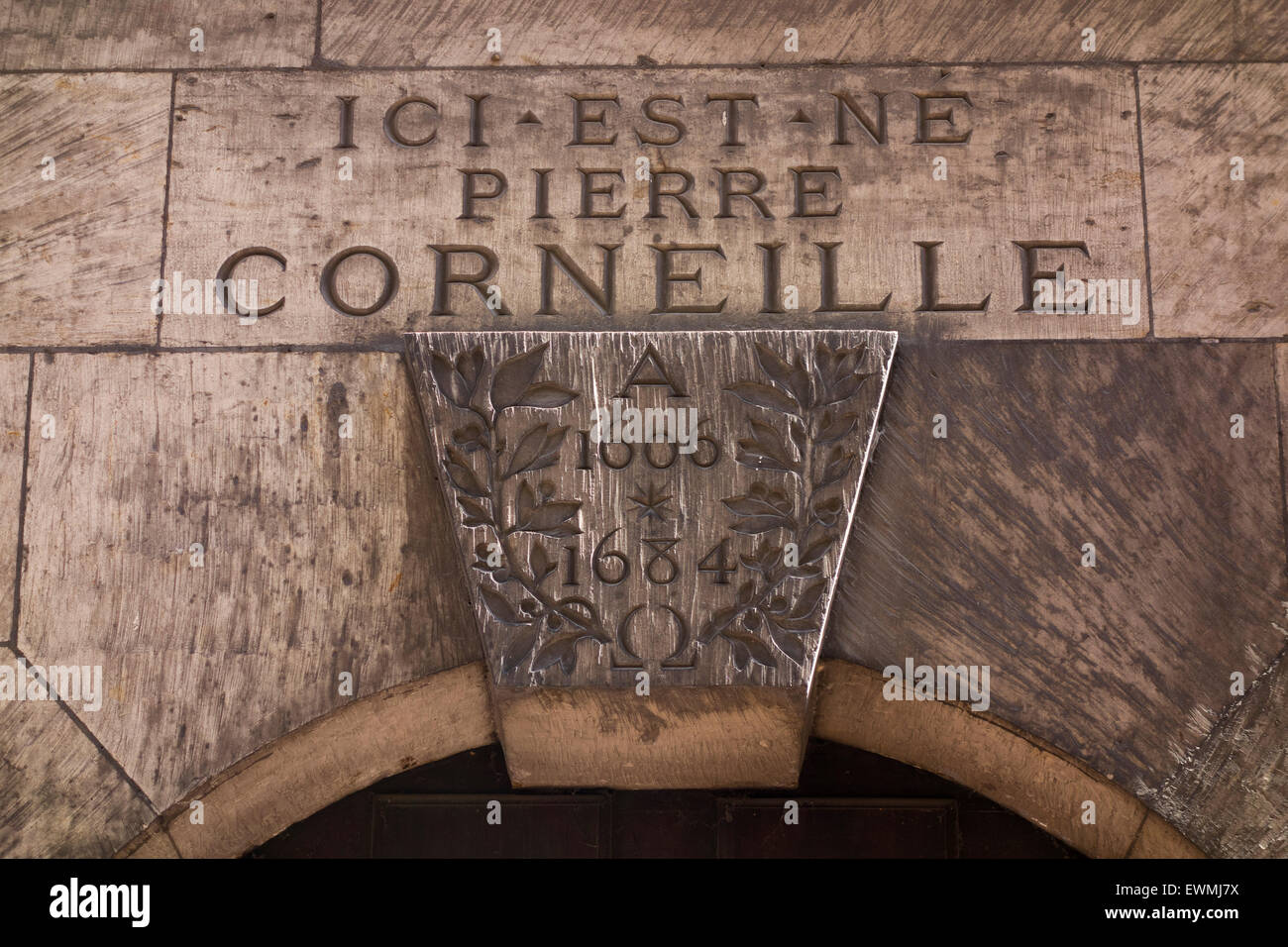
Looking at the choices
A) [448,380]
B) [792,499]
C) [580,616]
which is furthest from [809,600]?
[448,380]

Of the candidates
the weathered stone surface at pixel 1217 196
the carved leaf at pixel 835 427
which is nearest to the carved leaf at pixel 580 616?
the carved leaf at pixel 835 427

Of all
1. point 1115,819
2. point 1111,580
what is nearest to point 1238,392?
point 1111,580

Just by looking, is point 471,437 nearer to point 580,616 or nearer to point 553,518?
point 553,518

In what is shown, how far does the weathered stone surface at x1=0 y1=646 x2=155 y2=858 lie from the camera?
206cm

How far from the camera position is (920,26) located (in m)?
2.28

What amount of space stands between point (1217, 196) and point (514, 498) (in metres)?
1.56

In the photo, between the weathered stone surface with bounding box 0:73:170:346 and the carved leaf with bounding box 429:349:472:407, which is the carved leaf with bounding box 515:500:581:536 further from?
the weathered stone surface with bounding box 0:73:170:346

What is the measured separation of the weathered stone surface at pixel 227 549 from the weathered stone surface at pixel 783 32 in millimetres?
727

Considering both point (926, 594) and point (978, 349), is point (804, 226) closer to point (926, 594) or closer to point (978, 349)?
point (978, 349)

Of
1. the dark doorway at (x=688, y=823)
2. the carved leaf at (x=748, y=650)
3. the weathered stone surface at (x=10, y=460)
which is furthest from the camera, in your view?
the dark doorway at (x=688, y=823)

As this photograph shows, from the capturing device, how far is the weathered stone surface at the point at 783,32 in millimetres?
2262

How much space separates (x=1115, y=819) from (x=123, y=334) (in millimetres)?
2221

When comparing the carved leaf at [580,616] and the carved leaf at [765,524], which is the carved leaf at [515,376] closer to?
the carved leaf at [580,616]

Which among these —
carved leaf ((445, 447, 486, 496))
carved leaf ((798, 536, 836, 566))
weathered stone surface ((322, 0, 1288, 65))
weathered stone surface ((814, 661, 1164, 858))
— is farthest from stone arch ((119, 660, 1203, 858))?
weathered stone surface ((322, 0, 1288, 65))
